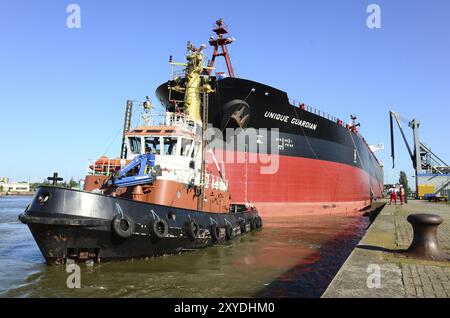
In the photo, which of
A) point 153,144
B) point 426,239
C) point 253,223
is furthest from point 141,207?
point 253,223

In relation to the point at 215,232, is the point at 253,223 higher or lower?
lower

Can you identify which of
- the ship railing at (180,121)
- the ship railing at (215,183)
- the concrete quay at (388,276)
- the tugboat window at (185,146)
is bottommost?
the concrete quay at (388,276)

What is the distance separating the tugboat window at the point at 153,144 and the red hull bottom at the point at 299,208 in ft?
37.2

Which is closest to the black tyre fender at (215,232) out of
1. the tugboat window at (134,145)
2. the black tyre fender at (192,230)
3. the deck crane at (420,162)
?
the black tyre fender at (192,230)

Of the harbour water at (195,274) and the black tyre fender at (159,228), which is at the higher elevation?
the black tyre fender at (159,228)

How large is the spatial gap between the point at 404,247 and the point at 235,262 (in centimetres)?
432

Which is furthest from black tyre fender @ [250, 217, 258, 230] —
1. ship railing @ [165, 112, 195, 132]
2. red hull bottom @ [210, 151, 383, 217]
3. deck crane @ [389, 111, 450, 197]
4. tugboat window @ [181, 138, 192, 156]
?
deck crane @ [389, 111, 450, 197]

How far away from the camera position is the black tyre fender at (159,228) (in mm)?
8930

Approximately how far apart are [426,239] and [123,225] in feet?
21.9

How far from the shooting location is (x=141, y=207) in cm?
888

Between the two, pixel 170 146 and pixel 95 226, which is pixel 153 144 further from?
pixel 95 226

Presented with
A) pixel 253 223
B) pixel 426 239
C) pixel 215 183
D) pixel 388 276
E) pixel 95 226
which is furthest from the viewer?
pixel 253 223

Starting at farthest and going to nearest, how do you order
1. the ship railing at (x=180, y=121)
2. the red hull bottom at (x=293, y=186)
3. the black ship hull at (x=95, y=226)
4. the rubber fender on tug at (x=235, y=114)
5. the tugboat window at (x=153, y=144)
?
1. the rubber fender on tug at (x=235, y=114)
2. the red hull bottom at (x=293, y=186)
3. the ship railing at (x=180, y=121)
4. the tugboat window at (x=153, y=144)
5. the black ship hull at (x=95, y=226)

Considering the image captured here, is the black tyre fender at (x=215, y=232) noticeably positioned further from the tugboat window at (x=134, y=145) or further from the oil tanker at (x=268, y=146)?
the oil tanker at (x=268, y=146)
